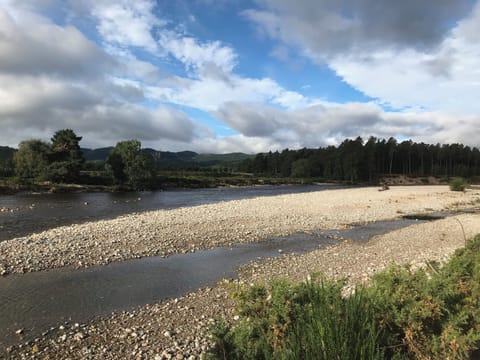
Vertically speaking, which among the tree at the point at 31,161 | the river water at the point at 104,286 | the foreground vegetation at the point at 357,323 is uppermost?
the tree at the point at 31,161

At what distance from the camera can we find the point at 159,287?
41.4ft

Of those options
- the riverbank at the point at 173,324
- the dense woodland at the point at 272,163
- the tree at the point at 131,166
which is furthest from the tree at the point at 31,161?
the riverbank at the point at 173,324

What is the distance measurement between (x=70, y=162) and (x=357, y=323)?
77906mm

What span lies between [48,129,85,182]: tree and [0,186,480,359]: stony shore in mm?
51409

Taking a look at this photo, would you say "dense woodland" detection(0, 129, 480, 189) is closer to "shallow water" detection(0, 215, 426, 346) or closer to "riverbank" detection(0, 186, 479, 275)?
"riverbank" detection(0, 186, 479, 275)

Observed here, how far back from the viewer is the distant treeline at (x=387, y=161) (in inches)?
5305

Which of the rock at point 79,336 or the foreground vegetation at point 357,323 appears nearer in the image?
the foreground vegetation at point 357,323

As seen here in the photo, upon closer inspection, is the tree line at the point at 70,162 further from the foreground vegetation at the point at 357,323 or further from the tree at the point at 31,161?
the foreground vegetation at the point at 357,323

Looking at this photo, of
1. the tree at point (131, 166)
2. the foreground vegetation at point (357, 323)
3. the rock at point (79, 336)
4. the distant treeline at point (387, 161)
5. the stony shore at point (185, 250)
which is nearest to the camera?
the foreground vegetation at point (357, 323)

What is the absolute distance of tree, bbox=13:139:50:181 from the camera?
230 ft

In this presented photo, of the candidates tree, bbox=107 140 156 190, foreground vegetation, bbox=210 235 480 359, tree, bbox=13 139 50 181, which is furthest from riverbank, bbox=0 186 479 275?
tree, bbox=13 139 50 181

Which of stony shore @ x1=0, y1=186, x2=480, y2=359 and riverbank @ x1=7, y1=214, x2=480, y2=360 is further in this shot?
stony shore @ x1=0, y1=186, x2=480, y2=359

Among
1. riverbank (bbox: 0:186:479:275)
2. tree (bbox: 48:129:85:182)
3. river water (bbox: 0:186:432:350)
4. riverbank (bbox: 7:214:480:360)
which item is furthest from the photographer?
tree (bbox: 48:129:85:182)

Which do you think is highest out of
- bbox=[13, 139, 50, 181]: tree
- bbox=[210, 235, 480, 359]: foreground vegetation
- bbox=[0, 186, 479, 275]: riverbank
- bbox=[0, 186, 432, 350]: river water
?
bbox=[13, 139, 50, 181]: tree
